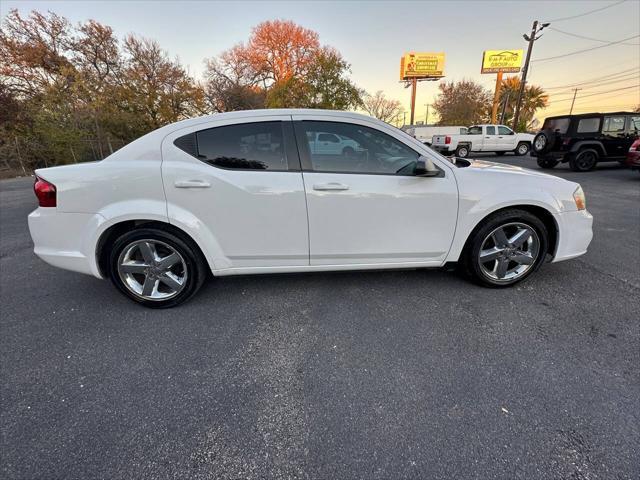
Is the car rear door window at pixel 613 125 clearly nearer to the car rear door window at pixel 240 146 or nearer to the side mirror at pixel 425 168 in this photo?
the side mirror at pixel 425 168

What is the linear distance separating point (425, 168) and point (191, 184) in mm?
1923

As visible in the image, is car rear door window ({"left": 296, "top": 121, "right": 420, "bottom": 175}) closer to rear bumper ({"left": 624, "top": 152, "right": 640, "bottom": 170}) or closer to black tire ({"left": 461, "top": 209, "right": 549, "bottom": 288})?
black tire ({"left": 461, "top": 209, "right": 549, "bottom": 288})

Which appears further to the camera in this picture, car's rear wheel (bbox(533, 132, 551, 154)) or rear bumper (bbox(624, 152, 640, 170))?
car's rear wheel (bbox(533, 132, 551, 154))

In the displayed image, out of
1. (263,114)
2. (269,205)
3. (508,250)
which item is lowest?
(508,250)

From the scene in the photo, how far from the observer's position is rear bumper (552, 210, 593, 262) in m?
2.83

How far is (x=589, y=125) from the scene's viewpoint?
1040cm

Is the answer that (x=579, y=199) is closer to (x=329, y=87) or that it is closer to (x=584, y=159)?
(x=584, y=159)

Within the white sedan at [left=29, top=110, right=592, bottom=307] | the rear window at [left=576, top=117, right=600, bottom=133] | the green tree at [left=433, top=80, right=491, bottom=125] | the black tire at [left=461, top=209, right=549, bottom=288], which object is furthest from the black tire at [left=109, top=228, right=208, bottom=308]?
the green tree at [left=433, top=80, right=491, bottom=125]

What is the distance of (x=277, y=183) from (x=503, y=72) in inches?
1640

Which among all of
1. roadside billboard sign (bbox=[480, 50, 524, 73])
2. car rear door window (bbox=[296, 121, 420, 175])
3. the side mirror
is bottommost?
the side mirror

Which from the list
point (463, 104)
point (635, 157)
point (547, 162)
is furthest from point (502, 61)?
point (635, 157)

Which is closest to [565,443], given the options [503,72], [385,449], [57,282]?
[385,449]

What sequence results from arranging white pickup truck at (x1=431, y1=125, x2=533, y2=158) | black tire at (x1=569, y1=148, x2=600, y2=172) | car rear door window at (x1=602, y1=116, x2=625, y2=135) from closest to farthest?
car rear door window at (x1=602, y1=116, x2=625, y2=135) → black tire at (x1=569, y1=148, x2=600, y2=172) → white pickup truck at (x1=431, y1=125, x2=533, y2=158)

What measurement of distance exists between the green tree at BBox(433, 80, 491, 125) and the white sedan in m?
39.2
